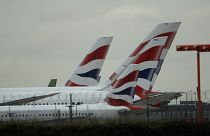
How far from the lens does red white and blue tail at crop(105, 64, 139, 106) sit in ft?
132

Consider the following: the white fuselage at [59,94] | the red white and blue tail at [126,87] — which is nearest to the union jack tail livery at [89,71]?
the white fuselage at [59,94]

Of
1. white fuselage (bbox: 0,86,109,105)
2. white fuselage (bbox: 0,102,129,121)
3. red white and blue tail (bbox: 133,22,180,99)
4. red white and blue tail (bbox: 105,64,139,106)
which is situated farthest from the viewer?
white fuselage (bbox: 0,86,109,105)

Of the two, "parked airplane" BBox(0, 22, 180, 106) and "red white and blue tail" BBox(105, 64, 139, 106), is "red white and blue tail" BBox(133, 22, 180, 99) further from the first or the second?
"red white and blue tail" BBox(105, 64, 139, 106)

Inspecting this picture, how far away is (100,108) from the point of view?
40.2m

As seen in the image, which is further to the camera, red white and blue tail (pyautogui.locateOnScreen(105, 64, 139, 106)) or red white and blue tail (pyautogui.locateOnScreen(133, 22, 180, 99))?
red white and blue tail (pyautogui.locateOnScreen(133, 22, 180, 99))

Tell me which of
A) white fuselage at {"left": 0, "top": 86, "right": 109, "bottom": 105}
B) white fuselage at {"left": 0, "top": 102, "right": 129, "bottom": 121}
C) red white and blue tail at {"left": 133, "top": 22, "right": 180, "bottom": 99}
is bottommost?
white fuselage at {"left": 0, "top": 102, "right": 129, "bottom": 121}

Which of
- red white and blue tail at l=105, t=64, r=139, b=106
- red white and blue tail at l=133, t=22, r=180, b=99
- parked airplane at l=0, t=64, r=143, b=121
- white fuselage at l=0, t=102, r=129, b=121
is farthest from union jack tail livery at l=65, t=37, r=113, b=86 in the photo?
white fuselage at l=0, t=102, r=129, b=121

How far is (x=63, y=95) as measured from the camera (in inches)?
2190

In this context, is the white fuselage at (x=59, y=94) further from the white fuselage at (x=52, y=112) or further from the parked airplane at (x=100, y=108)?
the white fuselage at (x=52, y=112)

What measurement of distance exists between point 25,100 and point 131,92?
13.8 m

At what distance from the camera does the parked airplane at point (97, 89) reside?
48.0 m

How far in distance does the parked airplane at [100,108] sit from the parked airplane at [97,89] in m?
4.97

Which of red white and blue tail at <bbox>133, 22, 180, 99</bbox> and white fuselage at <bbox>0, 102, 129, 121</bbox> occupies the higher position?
red white and blue tail at <bbox>133, 22, 180, 99</bbox>

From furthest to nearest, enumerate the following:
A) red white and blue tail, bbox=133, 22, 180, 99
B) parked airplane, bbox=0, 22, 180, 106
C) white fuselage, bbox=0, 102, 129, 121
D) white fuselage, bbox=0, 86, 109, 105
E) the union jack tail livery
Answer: the union jack tail livery, white fuselage, bbox=0, 86, 109, 105, parked airplane, bbox=0, 22, 180, 106, red white and blue tail, bbox=133, 22, 180, 99, white fuselage, bbox=0, 102, 129, 121
